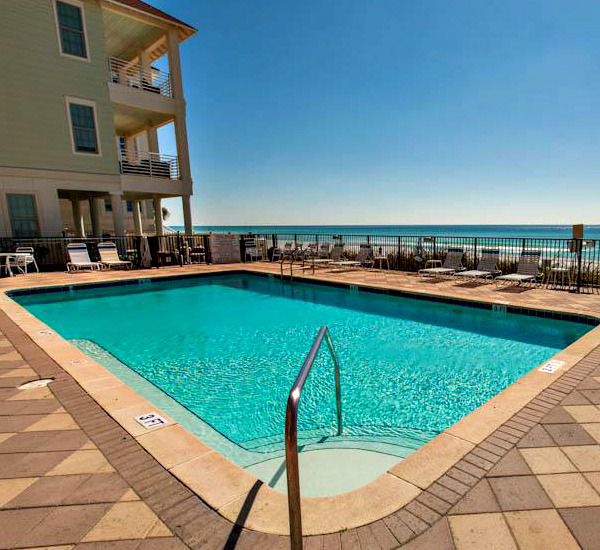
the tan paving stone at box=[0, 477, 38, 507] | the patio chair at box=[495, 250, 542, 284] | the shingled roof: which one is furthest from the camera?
the shingled roof

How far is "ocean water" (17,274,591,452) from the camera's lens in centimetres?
390

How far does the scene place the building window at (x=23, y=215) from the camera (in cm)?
1280

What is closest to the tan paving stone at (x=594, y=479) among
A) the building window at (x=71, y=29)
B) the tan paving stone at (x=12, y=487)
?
the tan paving stone at (x=12, y=487)

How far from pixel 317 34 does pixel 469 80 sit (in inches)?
246

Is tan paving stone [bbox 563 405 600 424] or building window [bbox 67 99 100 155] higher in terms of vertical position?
building window [bbox 67 99 100 155]

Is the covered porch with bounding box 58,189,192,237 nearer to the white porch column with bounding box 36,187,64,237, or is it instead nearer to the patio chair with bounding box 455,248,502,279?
the white porch column with bounding box 36,187,64,237

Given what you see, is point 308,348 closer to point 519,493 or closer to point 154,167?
point 519,493

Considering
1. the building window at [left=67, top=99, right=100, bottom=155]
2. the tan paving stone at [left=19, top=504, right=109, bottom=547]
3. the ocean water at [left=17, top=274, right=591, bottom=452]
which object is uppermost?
the building window at [left=67, top=99, right=100, bottom=155]

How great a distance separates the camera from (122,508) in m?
1.86

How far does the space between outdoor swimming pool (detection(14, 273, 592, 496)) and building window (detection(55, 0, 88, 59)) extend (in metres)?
9.99

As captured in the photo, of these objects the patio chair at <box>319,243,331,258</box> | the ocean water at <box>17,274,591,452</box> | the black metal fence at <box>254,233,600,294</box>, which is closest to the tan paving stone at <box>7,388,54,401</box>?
the ocean water at <box>17,274,591,452</box>

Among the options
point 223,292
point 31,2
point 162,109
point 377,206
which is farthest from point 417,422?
point 377,206

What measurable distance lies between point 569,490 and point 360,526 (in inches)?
48.1

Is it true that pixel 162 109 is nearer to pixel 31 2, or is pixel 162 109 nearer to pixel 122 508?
pixel 31 2
